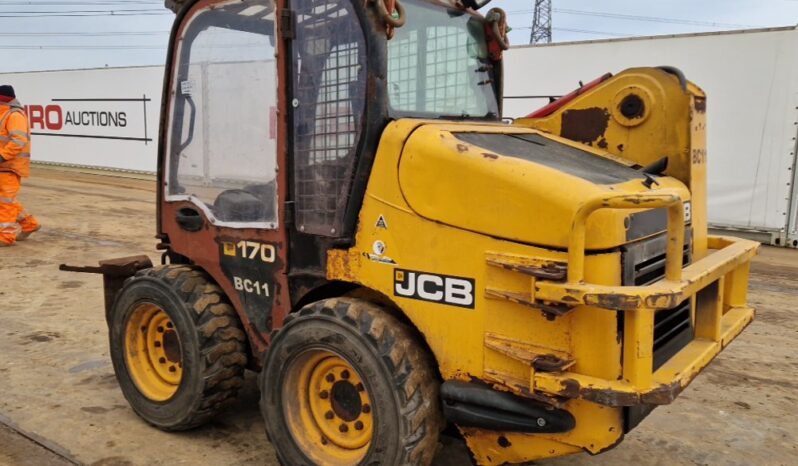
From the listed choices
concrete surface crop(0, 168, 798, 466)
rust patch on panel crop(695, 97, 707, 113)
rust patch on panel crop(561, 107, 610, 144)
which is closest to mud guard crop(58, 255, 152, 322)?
concrete surface crop(0, 168, 798, 466)

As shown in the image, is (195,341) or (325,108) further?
(195,341)

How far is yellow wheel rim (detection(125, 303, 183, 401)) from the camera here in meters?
3.83

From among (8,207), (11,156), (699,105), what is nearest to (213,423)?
(699,105)

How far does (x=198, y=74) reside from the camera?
372cm

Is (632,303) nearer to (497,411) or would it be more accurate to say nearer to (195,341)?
(497,411)

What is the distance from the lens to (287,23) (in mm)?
3193

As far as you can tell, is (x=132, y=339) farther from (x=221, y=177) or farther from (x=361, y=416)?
(x=361, y=416)

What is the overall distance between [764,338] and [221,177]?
471 cm

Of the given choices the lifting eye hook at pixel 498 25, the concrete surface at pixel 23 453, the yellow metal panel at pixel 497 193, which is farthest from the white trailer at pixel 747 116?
the concrete surface at pixel 23 453

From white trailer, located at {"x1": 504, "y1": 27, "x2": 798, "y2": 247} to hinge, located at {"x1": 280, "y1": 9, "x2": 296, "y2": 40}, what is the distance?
8.94 metres

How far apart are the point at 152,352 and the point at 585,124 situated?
9.12 ft

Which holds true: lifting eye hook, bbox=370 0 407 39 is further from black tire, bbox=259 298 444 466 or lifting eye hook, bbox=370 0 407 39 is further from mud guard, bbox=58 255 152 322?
mud guard, bbox=58 255 152 322

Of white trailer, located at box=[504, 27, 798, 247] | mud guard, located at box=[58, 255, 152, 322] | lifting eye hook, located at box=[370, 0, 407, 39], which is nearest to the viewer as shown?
lifting eye hook, located at box=[370, 0, 407, 39]

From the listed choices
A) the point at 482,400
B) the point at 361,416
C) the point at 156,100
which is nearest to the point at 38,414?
the point at 361,416
